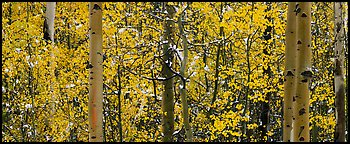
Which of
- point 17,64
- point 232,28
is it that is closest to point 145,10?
point 232,28

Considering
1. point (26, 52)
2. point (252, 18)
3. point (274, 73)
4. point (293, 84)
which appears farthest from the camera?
point (274, 73)

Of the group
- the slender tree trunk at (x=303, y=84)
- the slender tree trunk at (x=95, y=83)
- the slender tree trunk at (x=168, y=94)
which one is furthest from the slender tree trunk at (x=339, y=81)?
the slender tree trunk at (x=95, y=83)

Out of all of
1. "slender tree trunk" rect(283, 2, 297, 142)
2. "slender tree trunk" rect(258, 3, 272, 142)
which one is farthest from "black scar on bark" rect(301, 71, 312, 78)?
"slender tree trunk" rect(258, 3, 272, 142)

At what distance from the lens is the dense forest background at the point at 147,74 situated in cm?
782

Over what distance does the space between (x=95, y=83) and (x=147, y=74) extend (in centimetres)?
432

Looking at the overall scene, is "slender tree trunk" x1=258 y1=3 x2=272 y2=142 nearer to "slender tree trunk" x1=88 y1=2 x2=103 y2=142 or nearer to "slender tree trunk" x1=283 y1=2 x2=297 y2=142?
"slender tree trunk" x1=283 y1=2 x2=297 y2=142

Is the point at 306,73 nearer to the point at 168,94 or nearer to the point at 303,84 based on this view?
the point at 303,84

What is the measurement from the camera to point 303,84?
4.12 metres

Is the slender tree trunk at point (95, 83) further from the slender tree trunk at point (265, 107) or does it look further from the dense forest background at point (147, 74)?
the slender tree trunk at point (265, 107)

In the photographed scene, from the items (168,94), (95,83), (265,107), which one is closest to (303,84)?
(95,83)

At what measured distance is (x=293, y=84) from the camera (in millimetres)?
4734

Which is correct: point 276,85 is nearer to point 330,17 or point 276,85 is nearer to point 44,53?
point 330,17

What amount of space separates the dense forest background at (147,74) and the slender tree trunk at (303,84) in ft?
8.87

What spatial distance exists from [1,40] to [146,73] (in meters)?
2.74
